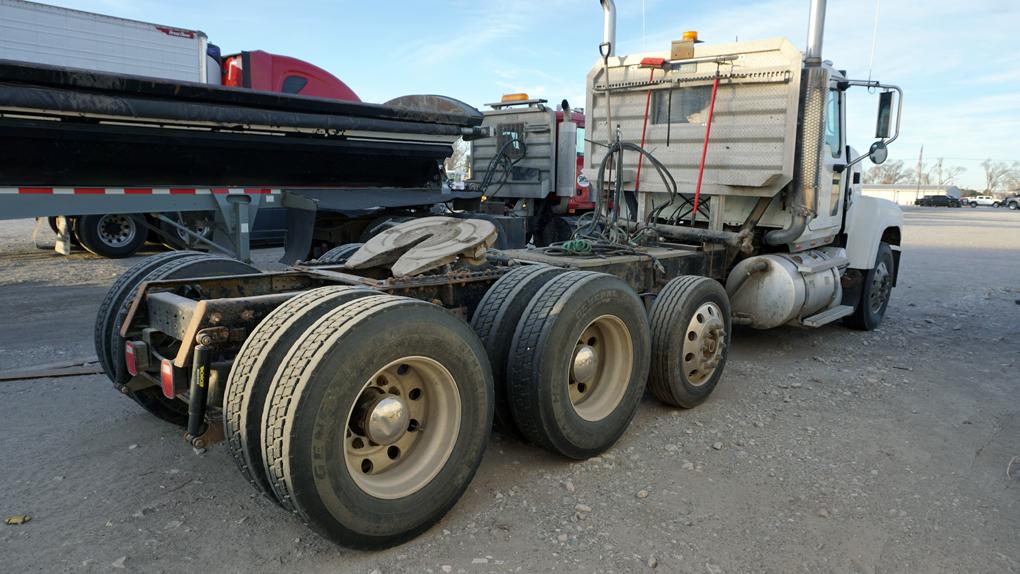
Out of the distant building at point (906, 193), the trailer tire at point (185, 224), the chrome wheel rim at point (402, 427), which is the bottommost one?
the chrome wheel rim at point (402, 427)

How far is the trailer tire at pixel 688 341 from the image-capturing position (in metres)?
4.39

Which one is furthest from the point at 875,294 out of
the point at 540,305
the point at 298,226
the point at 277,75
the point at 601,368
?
the point at 277,75

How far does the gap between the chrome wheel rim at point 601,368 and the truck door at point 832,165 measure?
9.93 ft

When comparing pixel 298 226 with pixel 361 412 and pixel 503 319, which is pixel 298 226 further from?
pixel 361 412

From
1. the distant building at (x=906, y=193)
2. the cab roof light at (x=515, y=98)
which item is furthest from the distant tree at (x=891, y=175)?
the cab roof light at (x=515, y=98)

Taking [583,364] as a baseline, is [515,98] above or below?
above

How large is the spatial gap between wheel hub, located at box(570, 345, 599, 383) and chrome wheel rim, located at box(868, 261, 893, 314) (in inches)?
184

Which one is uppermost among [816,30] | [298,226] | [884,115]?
[816,30]

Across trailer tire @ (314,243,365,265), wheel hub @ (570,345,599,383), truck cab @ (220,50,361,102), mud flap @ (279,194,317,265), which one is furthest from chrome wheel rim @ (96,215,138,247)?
wheel hub @ (570,345,599,383)

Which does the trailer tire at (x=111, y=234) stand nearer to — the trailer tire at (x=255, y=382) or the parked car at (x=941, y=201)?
the trailer tire at (x=255, y=382)

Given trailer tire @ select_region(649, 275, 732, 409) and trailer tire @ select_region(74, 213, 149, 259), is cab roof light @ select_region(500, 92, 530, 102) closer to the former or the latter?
trailer tire @ select_region(74, 213, 149, 259)

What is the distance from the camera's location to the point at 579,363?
3.66 meters

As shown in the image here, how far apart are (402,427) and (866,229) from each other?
595 centimetres

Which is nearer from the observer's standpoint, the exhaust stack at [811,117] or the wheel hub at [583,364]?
the wheel hub at [583,364]
